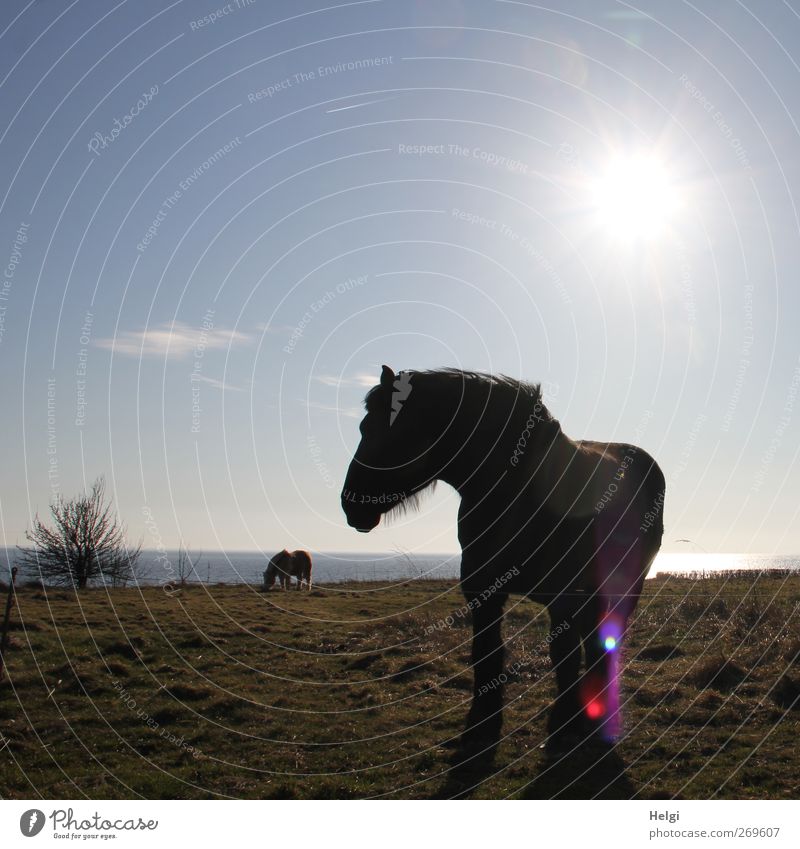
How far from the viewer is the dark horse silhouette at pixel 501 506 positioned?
6.05m

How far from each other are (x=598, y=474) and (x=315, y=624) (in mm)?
8766

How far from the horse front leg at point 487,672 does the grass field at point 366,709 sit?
274 mm

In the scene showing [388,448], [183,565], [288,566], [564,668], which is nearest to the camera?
[564,668]

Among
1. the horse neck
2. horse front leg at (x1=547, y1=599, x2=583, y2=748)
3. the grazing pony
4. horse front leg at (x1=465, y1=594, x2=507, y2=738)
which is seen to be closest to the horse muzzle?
the horse neck

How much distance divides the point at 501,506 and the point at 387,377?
1607 mm

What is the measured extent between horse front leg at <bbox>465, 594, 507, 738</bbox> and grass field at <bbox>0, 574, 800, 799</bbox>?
0.27m

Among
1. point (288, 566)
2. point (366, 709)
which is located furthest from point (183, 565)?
point (366, 709)

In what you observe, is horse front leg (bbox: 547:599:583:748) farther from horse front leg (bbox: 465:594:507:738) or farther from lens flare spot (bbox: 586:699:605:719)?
horse front leg (bbox: 465:594:507:738)

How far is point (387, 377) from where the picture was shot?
247 inches

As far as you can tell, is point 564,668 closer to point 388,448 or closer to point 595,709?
point 595,709

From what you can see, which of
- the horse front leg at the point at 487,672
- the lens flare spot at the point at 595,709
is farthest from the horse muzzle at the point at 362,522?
the lens flare spot at the point at 595,709

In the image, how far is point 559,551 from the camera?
6.11 metres
